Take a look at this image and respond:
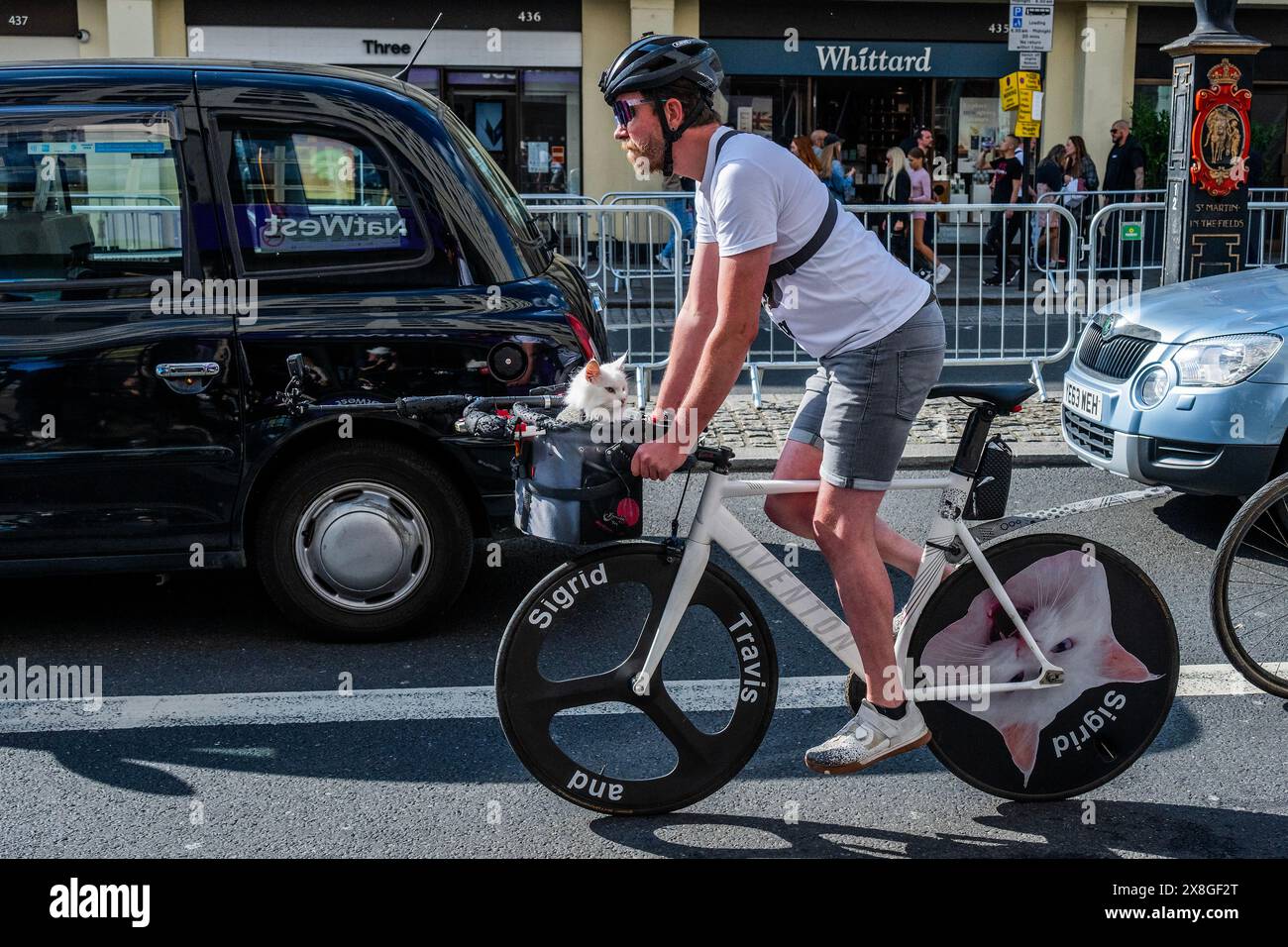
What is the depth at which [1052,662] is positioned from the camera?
3.73m

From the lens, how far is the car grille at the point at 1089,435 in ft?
21.0

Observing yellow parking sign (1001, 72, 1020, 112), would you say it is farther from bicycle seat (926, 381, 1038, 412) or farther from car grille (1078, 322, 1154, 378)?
bicycle seat (926, 381, 1038, 412)

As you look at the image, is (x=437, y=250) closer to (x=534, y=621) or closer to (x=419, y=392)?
(x=419, y=392)

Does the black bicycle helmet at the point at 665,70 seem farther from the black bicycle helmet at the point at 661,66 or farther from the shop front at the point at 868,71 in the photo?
the shop front at the point at 868,71

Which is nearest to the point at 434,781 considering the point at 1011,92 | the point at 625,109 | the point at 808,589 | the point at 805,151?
the point at 808,589

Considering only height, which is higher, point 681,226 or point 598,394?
point 681,226

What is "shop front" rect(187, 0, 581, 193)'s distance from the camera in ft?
65.8

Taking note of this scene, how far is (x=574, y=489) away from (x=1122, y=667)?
149 cm

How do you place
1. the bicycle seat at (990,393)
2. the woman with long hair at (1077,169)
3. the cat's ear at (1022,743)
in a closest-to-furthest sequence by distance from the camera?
the bicycle seat at (990,393) → the cat's ear at (1022,743) → the woman with long hair at (1077,169)

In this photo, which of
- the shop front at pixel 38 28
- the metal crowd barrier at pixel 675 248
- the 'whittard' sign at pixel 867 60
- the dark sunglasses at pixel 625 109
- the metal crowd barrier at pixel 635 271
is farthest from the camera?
the 'whittard' sign at pixel 867 60

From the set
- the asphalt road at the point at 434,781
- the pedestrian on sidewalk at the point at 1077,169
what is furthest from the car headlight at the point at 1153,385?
the pedestrian on sidewalk at the point at 1077,169

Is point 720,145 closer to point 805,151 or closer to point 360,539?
point 360,539

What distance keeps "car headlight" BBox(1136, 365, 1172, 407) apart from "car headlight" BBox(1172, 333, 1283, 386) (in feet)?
0.22

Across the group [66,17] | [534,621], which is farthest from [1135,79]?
[534,621]
